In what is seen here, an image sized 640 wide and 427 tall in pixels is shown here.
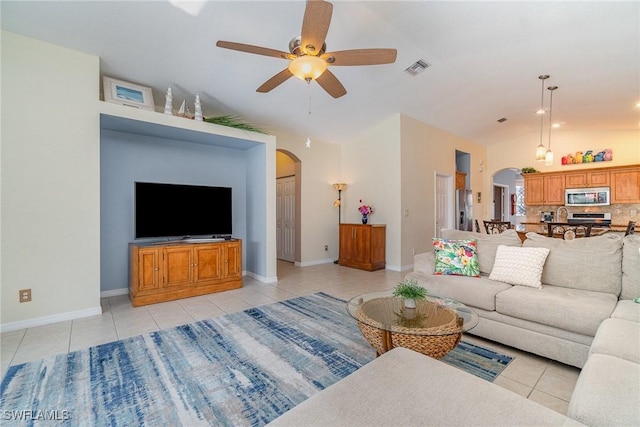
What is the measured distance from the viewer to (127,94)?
3.53 m

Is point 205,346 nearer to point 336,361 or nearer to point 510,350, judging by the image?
point 336,361

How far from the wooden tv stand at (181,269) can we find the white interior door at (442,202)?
467 cm

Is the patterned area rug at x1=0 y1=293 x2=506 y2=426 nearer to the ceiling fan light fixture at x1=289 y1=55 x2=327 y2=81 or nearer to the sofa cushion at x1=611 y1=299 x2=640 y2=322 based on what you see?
the sofa cushion at x1=611 y1=299 x2=640 y2=322

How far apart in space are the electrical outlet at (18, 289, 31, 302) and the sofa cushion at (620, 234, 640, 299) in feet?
18.3

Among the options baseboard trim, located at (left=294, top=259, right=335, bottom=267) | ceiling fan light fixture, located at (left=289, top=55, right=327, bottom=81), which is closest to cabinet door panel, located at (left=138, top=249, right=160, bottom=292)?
ceiling fan light fixture, located at (left=289, top=55, right=327, bottom=81)

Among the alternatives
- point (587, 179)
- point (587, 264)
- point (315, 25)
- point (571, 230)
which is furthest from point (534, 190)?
point (315, 25)

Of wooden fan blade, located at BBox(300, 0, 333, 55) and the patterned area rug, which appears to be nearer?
the patterned area rug

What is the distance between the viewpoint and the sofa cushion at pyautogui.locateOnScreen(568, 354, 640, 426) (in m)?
1.00

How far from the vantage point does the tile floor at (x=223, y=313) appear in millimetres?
1966

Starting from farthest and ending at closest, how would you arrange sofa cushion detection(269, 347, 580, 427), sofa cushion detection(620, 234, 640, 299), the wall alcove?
the wall alcove
sofa cushion detection(620, 234, 640, 299)
sofa cushion detection(269, 347, 580, 427)

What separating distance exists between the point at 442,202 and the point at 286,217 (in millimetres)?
3779

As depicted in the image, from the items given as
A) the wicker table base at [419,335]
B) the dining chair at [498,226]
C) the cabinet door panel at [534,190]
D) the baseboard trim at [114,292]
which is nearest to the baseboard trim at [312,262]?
the baseboard trim at [114,292]

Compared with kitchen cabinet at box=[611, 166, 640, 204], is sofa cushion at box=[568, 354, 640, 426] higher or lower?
lower

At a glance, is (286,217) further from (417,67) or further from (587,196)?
(587,196)
